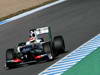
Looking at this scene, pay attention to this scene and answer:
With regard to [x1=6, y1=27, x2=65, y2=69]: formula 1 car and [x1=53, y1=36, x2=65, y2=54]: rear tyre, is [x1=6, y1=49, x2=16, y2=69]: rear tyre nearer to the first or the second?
[x1=6, y1=27, x2=65, y2=69]: formula 1 car

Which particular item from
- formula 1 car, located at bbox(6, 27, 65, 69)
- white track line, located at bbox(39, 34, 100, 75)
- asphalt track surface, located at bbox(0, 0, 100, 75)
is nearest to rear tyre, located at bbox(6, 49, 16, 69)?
formula 1 car, located at bbox(6, 27, 65, 69)

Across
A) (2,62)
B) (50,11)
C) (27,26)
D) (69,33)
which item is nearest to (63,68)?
(2,62)

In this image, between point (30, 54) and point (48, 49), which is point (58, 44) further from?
point (30, 54)

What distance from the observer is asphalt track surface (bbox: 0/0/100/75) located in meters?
16.4

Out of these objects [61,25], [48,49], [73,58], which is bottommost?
[73,58]

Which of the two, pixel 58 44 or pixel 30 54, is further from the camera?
pixel 58 44

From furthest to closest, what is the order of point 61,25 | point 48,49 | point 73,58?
point 61,25 < point 73,58 < point 48,49

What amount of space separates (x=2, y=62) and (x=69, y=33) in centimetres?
476

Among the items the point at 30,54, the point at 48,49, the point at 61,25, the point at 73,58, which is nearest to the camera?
the point at 30,54

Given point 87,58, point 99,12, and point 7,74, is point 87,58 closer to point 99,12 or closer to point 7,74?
point 7,74

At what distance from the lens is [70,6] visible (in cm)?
2655

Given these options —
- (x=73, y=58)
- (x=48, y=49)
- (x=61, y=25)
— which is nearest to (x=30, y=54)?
(x=48, y=49)

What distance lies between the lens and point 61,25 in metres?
21.5

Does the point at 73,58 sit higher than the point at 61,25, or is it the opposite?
the point at 61,25
